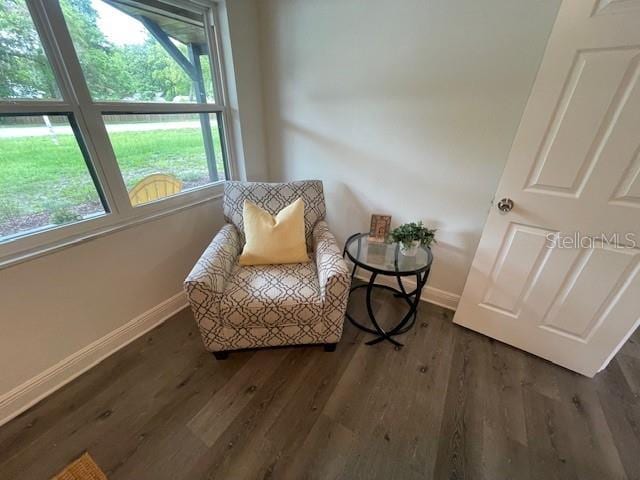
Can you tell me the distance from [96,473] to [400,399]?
4.15 ft

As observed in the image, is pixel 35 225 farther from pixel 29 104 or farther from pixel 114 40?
pixel 114 40

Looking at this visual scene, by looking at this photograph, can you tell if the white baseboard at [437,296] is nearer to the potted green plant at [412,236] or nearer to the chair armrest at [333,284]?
the potted green plant at [412,236]

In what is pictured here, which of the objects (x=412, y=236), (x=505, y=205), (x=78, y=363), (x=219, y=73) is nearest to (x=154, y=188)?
(x=219, y=73)

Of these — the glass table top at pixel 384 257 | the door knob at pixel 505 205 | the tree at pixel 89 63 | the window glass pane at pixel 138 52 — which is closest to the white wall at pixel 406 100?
the door knob at pixel 505 205

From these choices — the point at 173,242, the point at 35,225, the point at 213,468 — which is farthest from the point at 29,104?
the point at 213,468

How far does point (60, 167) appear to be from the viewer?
125 centimetres

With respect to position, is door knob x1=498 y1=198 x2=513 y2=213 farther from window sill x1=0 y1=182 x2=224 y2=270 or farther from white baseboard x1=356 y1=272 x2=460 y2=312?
window sill x1=0 y1=182 x2=224 y2=270

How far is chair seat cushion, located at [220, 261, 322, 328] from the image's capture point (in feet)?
4.29

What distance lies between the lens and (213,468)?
1061 mm

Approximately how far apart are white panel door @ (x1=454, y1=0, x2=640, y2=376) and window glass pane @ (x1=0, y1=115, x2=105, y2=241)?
2174 mm

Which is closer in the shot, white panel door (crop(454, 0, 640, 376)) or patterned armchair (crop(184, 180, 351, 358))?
white panel door (crop(454, 0, 640, 376))

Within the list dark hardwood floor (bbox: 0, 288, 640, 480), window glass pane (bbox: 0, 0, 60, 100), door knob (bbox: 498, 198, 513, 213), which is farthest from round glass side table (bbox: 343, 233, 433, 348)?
window glass pane (bbox: 0, 0, 60, 100)

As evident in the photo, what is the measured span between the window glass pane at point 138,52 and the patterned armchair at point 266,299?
0.97 m

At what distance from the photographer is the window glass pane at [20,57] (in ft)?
3.38
